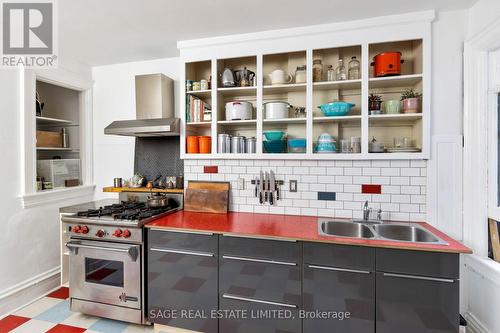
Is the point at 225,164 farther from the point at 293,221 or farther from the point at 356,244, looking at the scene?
the point at 356,244

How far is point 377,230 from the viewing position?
2100 millimetres

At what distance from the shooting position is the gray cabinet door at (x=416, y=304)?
1.58 m

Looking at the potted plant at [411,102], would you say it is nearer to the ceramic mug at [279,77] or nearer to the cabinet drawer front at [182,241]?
the ceramic mug at [279,77]

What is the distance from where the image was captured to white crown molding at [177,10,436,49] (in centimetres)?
207

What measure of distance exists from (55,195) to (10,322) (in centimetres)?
118

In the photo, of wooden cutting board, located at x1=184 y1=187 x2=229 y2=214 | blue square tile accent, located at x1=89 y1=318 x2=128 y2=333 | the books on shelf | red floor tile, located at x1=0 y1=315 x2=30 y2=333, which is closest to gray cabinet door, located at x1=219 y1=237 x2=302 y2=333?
wooden cutting board, located at x1=184 y1=187 x2=229 y2=214

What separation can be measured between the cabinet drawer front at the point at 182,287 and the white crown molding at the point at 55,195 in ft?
4.74

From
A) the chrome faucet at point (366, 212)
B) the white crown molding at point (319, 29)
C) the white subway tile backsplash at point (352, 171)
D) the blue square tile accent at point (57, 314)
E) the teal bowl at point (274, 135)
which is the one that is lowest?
the blue square tile accent at point (57, 314)

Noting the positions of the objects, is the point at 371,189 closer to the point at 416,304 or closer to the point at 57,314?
the point at 416,304

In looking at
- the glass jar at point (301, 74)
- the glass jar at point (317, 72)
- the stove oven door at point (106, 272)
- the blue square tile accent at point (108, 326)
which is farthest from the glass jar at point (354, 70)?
the blue square tile accent at point (108, 326)

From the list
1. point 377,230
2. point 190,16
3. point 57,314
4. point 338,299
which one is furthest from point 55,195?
point 377,230

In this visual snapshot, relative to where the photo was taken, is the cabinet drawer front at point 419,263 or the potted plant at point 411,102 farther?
the potted plant at point 411,102

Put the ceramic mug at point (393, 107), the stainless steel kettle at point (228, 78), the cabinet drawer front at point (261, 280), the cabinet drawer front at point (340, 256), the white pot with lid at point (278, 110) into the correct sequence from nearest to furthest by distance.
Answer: the cabinet drawer front at point (340, 256)
the cabinet drawer front at point (261, 280)
the ceramic mug at point (393, 107)
the white pot with lid at point (278, 110)
the stainless steel kettle at point (228, 78)

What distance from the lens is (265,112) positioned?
244 cm
